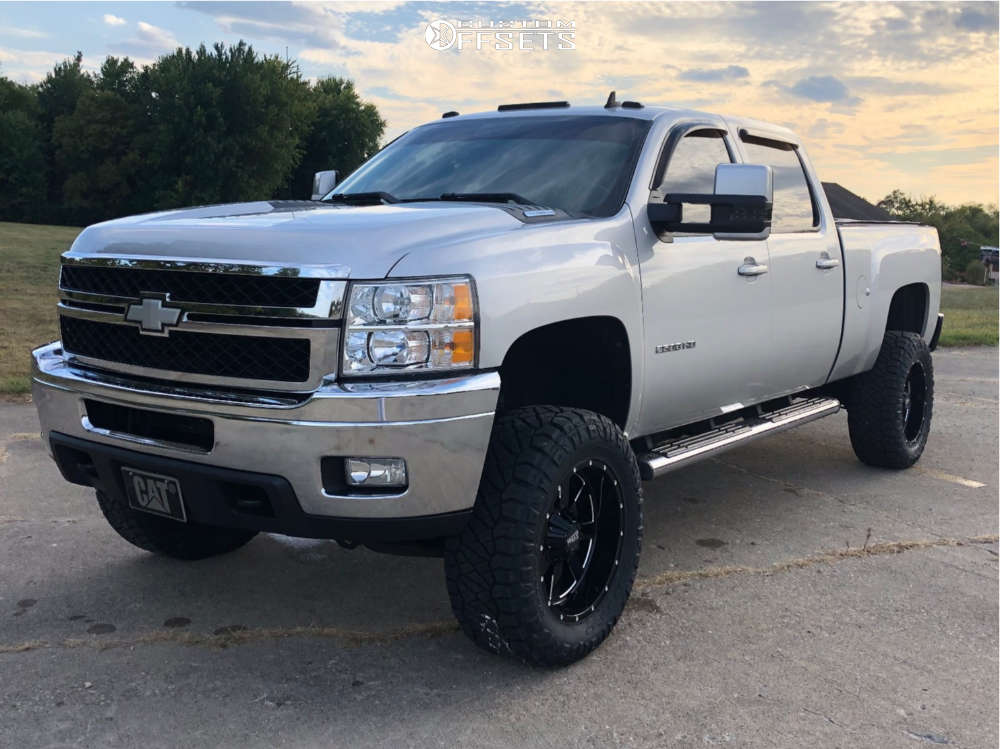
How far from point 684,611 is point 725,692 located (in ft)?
2.20

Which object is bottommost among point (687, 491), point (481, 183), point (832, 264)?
point (687, 491)

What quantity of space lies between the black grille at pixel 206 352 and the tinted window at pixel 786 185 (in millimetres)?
2744

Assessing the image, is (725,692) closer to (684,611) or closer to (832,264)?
(684,611)

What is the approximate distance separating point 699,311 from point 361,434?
1779 mm

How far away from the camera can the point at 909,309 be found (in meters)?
6.55

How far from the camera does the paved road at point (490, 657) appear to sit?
3029 mm

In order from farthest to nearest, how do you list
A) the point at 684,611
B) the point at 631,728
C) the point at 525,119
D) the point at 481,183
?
the point at 525,119 → the point at 481,183 → the point at 684,611 → the point at 631,728

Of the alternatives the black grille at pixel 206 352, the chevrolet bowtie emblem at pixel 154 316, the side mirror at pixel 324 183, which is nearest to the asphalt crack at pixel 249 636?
the black grille at pixel 206 352

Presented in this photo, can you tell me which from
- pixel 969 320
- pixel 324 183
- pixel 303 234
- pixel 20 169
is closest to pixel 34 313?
pixel 324 183

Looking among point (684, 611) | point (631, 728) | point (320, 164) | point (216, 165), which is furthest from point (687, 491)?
point (320, 164)

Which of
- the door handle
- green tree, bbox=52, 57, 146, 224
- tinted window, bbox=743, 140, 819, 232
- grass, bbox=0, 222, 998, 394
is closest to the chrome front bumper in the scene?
the door handle

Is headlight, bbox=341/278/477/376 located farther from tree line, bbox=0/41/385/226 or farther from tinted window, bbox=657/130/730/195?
tree line, bbox=0/41/385/226

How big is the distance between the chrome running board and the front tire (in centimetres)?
41

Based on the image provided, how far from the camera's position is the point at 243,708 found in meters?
3.10
